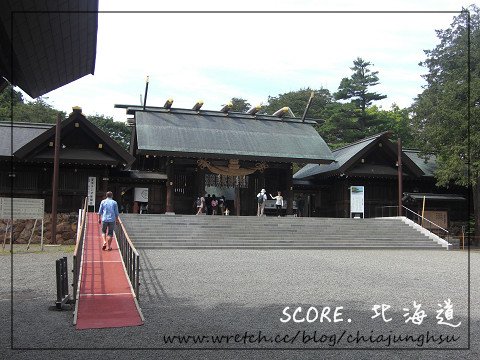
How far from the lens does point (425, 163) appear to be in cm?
2816

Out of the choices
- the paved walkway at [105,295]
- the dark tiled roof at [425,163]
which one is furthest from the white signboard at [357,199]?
the paved walkway at [105,295]

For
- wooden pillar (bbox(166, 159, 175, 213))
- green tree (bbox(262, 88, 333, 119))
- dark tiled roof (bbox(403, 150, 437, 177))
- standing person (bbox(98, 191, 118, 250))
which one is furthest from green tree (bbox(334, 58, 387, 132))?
standing person (bbox(98, 191, 118, 250))

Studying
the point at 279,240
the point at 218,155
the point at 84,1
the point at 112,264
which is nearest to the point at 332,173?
the point at 218,155

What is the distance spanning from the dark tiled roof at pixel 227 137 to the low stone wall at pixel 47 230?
191 inches

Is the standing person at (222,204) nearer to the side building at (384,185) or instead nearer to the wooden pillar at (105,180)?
the side building at (384,185)

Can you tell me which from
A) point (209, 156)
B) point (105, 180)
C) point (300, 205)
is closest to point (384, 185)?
point (300, 205)

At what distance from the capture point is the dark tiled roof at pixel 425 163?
90.5 feet

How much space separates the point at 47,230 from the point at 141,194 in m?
5.58

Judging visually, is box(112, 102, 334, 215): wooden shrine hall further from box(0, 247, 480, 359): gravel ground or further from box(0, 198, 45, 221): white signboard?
box(0, 247, 480, 359): gravel ground

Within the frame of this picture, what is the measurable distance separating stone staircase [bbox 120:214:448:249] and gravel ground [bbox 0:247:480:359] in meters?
3.30

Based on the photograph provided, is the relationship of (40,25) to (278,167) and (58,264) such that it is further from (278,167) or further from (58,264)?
(278,167)

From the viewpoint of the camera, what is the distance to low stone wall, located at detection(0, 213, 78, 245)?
2041cm

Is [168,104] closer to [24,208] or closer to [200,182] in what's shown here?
[200,182]

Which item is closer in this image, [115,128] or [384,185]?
[384,185]
